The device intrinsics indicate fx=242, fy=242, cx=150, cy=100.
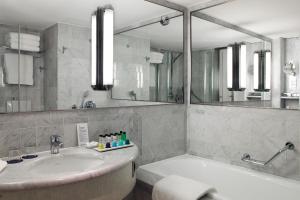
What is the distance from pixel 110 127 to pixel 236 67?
1.31 m

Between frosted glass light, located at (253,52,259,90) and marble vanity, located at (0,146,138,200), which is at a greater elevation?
frosted glass light, located at (253,52,259,90)

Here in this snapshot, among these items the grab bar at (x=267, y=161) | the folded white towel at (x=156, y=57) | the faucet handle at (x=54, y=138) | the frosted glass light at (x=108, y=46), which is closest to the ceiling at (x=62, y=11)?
the frosted glass light at (x=108, y=46)

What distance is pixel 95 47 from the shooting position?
187 centimetres

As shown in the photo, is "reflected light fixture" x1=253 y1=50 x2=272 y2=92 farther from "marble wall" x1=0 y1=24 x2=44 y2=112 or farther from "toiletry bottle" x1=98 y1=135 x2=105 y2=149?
"marble wall" x1=0 y1=24 x2=44 y2=112

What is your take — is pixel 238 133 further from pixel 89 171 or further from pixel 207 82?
pixel 89 171

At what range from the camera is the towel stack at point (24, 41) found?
152 centimetres

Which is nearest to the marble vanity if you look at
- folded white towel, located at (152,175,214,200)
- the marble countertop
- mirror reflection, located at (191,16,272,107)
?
the marble countertop

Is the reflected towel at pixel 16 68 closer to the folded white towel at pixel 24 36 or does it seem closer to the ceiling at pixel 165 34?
the folded white towel at pixel 24 36

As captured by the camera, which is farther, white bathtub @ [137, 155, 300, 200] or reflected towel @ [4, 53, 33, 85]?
white bathtub @ [137, 155, 300, 200]

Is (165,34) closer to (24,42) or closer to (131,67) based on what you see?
(131,67)

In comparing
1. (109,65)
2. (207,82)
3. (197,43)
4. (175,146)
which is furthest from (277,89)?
(109,65)

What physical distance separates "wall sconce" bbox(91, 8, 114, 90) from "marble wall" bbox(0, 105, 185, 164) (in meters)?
0.27

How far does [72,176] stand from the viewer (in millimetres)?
1209

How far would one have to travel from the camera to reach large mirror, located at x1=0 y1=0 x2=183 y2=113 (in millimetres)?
1546
